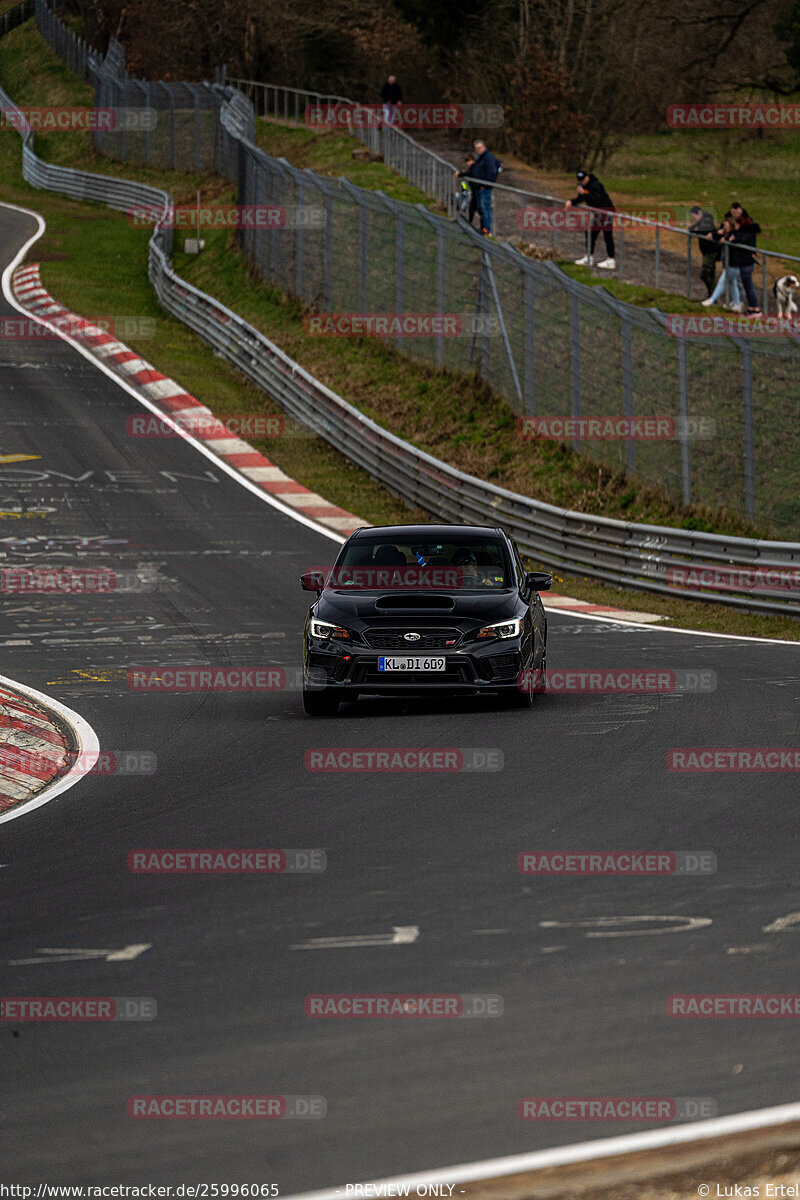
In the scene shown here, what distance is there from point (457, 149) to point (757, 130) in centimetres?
1188

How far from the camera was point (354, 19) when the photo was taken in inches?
2356

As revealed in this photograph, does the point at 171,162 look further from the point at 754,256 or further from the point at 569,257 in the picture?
the point at 754,256

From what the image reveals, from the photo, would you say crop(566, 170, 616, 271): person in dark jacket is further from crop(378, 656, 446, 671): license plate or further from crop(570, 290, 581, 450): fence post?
crop(378, 656, 446, 671): license plate

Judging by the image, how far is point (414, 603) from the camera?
13.2m

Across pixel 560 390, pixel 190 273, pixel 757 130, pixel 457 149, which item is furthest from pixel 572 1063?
pixel 757 130

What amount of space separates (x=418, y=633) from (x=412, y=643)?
10 centimetres

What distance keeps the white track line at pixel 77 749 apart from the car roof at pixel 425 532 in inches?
120

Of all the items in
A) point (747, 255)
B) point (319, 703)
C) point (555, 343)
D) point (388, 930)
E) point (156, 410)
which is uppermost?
point (747, 255)

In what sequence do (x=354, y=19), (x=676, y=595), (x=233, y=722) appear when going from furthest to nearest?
(x=354, y=19) < (x=676, y=595) < (x=233, y=722)

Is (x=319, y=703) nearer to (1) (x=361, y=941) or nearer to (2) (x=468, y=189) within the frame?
(1) (x=361, y=941)

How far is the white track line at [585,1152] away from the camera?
14.8 ft

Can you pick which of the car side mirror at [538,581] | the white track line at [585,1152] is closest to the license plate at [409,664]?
the car side mirror at [538,581]

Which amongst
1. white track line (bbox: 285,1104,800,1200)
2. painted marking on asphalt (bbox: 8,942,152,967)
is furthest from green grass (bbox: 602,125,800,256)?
white track line (bbox: 285,1104,800,1200)

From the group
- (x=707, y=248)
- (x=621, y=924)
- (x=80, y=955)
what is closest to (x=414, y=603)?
(x=621, y=924)
